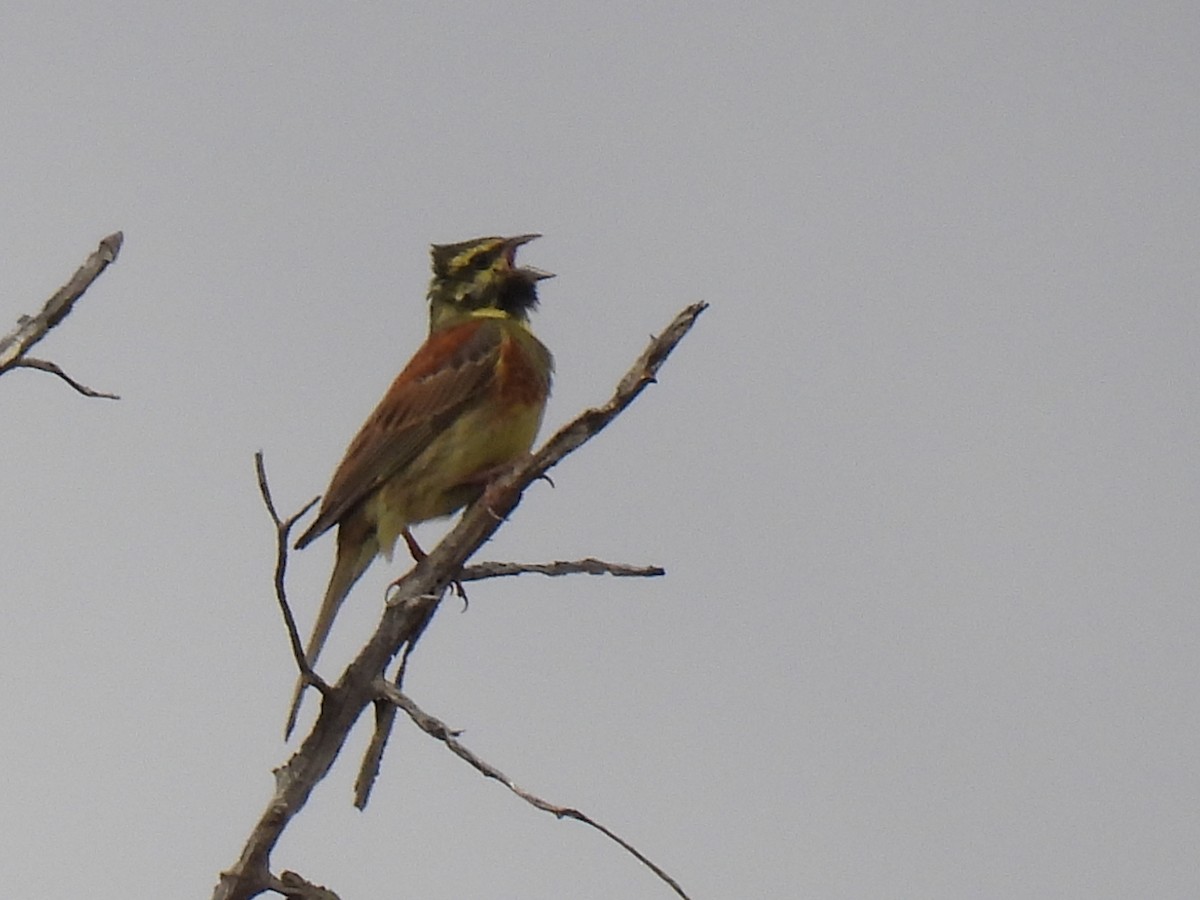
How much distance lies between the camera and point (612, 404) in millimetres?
6414

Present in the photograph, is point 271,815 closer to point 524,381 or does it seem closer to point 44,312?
point 44,312

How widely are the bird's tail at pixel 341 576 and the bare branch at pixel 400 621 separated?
45.8 inches

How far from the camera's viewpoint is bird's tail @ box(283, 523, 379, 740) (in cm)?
786

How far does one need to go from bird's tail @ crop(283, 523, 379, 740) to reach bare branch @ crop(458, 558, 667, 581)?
3.86 feet

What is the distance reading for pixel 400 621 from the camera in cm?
632

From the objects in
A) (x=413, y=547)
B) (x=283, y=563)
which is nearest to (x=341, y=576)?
(x=413, y=547)

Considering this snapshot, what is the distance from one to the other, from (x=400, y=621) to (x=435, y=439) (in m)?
2.66

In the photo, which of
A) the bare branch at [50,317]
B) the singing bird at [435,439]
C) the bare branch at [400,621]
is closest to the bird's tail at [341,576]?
the singing bird at [435,439]

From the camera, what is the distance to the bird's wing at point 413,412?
8789mm

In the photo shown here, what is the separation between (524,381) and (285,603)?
3837mm

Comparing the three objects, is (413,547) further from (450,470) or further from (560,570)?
(560,570)

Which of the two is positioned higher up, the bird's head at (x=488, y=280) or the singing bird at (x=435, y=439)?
the bird's head at (x=488, y=280)

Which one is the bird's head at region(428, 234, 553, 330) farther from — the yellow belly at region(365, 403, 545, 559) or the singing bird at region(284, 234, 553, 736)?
the yellow belly at region(365, 403, 545, 559)

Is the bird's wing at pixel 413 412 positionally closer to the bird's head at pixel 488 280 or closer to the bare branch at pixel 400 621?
the bird's head at pixel 488 280
